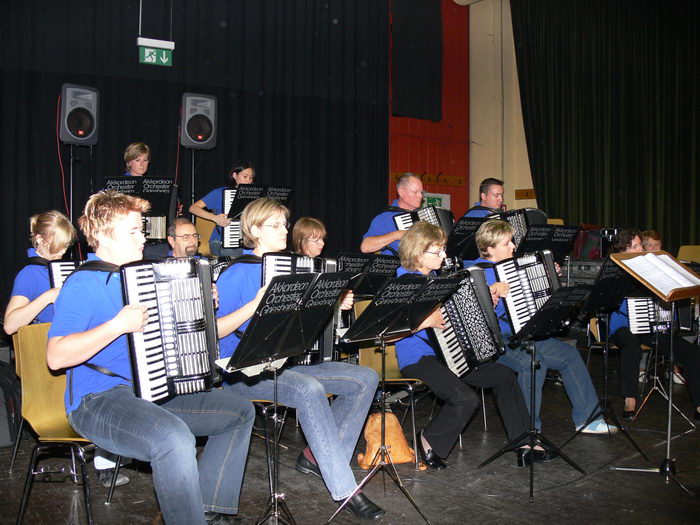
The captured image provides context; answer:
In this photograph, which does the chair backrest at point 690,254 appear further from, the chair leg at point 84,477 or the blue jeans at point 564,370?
the chair leg at point 84,477

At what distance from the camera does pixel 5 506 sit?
3.76m

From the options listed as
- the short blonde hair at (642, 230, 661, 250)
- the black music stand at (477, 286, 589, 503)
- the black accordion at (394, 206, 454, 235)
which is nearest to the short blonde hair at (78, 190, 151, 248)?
the black music stand at (477, 286, 589, 503)

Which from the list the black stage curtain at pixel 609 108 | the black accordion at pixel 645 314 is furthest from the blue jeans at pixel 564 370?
the black stage curtain at pixel 609 108

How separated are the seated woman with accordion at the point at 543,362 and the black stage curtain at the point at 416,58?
6140 millimetres

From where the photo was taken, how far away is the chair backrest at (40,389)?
338 centimetres

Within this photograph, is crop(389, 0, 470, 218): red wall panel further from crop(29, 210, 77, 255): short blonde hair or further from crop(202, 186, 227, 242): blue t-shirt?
crop(29, 210, 77, 255): short blonde hair

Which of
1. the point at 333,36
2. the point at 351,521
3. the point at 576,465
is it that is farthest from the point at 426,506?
the point at 333,36

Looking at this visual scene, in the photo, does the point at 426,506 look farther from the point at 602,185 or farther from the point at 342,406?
the point at 602,185

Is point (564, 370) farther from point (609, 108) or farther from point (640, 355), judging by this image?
point (609, 108)

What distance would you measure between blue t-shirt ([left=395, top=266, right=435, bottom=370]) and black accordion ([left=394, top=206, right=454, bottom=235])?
1.61m

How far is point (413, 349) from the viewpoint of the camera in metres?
4.50

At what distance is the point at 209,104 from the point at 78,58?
5.18ft

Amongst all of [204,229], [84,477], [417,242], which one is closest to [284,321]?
[84,477]

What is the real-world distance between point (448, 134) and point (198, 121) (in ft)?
16.1
